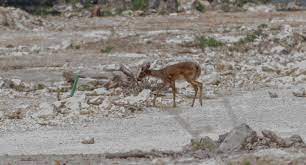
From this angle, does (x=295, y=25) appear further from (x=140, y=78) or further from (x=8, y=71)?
(x=140, y=78)

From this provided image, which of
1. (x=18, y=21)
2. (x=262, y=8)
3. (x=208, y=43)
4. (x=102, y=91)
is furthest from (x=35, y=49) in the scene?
(x=262, y=8)

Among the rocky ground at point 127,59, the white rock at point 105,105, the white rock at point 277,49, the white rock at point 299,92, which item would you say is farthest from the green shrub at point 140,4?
the white rock at point 105,105

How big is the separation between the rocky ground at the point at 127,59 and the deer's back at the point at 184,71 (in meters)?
0.57

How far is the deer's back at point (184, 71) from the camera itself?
55.9 ft

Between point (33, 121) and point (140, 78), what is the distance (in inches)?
121

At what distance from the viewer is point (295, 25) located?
118ft

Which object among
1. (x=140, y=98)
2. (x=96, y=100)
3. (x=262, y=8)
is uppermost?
(x=96, y=100)

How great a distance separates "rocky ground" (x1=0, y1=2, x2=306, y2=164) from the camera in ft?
54.1

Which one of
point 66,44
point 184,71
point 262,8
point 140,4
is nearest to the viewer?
point 184,71

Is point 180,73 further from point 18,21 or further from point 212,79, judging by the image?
point 18,21

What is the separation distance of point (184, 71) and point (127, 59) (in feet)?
31.0

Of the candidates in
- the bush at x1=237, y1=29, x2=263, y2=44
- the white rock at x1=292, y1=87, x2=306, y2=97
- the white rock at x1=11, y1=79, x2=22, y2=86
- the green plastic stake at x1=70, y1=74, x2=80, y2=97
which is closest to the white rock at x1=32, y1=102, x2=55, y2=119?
the green plastic stake at x1=70, y1=74, x2=80, y2=97

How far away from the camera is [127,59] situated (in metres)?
26.5

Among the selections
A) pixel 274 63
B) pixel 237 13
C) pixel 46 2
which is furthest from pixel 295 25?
pixel 46 2
